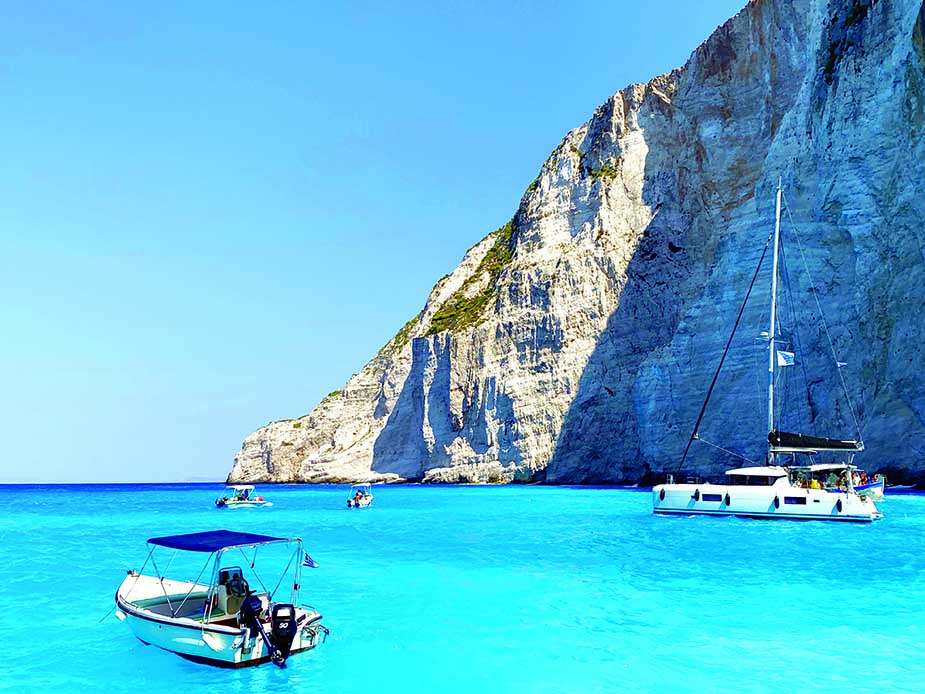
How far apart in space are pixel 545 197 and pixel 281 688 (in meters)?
80.5

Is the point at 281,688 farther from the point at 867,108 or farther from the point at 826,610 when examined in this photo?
the point at 867,108

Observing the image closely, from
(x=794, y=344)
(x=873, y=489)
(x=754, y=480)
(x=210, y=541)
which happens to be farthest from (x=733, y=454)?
(x=210, y=541)

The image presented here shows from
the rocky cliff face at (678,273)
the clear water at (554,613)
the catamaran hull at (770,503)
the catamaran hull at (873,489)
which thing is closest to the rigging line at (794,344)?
the rocky cliff face at (678,273)

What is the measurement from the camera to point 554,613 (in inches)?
724

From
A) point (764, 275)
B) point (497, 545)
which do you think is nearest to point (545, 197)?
point (764, 275)

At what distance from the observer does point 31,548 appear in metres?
34.1

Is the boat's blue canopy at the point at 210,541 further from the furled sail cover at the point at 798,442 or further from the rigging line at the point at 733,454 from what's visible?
the rigging line at the point at 733,454

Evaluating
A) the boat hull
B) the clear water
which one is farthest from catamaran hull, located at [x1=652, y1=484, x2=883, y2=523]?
the boat hull

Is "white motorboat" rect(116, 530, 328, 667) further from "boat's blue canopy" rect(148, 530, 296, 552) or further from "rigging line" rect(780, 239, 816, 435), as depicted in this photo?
"rigging line" rect(780, 239, 816, 435)

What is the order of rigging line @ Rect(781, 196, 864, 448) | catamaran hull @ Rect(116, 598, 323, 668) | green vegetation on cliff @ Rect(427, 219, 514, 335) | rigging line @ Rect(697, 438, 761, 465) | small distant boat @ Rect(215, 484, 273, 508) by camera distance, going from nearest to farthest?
1. catamaran hull @ Rect(116, 598, 323, 668)
2. rigging line @ Rect(781, 196, 864, 448)
3. rigging line @ Rect(697, 438, 761, 465)
4. small distant boat @ Rect(215, 484, 273, 508)
5. green vegetation on cliff @ Rect(427, 219, 514, 335)

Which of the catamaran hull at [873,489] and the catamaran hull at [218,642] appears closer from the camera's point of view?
the catamaran hull at [218,642]

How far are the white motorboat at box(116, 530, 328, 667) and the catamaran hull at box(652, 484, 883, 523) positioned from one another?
88.3ft

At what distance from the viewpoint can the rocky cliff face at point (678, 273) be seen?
168 feet

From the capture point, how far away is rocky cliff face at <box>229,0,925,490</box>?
51156 mm
